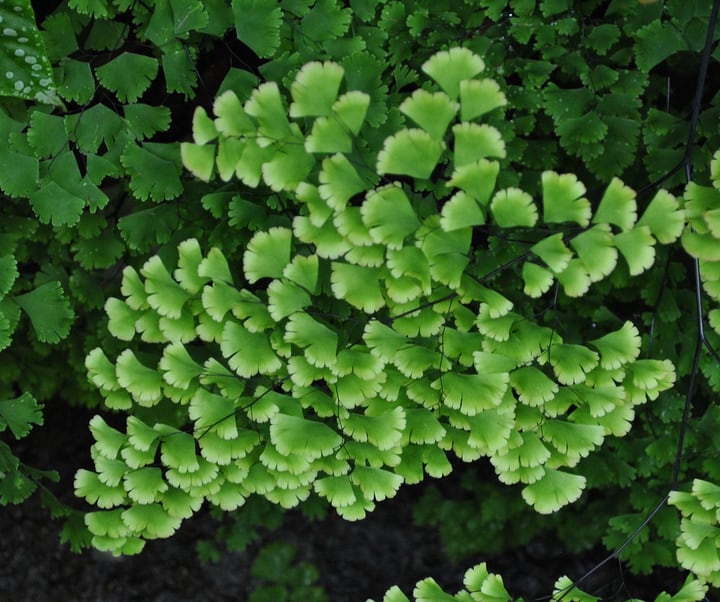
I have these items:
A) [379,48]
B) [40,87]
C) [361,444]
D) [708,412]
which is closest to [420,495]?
[708,412]

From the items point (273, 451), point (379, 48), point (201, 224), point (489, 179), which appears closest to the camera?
point (489, 179)

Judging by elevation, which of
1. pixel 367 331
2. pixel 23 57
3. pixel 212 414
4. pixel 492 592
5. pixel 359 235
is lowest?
pixel 492 592

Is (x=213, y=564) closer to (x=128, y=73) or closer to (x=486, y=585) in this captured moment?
(x=486, y=585)

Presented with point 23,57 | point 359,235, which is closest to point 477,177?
point 359,235

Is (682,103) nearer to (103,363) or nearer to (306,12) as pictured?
(306,12)

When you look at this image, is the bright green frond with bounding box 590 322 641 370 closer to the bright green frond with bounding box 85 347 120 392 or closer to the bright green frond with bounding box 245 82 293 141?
the bright green frond with bounding box 245 82 293 141

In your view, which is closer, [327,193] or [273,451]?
[327,193]

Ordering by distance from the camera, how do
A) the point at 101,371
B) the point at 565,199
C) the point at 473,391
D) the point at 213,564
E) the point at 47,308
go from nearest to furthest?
the point at 565,199
the point at 473,391
the point at 101,371
the point at 47,308
the point at 213,564

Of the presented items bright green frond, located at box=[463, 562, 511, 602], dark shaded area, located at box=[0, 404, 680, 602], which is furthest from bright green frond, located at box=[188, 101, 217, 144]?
dark shaded area, located at box=[0, 404, 680, 602]
